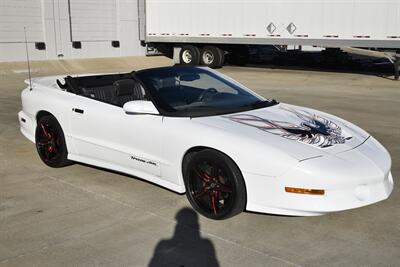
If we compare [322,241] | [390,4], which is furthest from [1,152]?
[390,4]

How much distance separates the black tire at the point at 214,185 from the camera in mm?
4172

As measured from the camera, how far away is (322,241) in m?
3.98

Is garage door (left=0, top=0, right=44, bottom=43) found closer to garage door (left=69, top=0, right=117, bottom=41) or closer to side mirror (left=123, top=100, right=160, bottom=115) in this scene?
garage door (left=69, top=0, right=117, bottom=41)

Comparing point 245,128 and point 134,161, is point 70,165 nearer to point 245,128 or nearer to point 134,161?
point 134,161

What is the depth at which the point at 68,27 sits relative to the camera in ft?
79.7

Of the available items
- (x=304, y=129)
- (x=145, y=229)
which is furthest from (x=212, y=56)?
(x=145, y=229)

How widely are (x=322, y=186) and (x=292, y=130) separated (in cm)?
76

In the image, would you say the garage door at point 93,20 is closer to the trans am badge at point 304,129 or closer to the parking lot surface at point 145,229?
the parking lot surface at point 145,229

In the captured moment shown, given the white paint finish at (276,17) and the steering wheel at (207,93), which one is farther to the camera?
the white paint finish at (276,17)

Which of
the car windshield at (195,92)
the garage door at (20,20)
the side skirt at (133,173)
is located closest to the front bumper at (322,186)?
the side skirt at (133,173)

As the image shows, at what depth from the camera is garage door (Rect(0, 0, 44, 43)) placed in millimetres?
21938

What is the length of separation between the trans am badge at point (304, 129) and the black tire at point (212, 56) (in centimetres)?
1871

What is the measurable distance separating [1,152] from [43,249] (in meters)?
3.52

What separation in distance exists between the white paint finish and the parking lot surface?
44.7 feet
